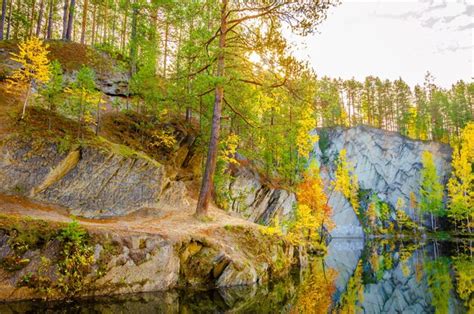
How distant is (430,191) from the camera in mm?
53188

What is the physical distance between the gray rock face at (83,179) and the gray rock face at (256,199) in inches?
286

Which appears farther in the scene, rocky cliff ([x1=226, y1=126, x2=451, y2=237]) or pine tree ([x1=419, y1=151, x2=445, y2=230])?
rocky cliff ([x1=226, y1=126, x2=451, y2=237])

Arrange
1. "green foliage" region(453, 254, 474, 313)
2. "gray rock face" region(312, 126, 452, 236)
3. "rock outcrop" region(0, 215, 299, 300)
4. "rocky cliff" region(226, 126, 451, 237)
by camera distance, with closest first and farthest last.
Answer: "rock outcrop" region(0, 215, 299, 300) → "green foliage" region(453, 254, 474, 313) → "rocky cliff" region(226, 126, 451, 237) → "gray rock face" region(312, 126, 452, 236)

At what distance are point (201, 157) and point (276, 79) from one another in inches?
331

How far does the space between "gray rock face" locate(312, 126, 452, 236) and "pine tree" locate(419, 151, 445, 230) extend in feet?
8.20

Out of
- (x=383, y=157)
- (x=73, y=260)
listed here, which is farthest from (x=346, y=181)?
(x=73, y=260)

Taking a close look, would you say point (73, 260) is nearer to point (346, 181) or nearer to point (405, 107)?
point (346, 181)

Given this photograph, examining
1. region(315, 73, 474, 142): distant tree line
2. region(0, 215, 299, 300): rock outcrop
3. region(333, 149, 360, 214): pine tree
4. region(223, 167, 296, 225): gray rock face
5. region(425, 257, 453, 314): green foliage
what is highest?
region(315, 73, 474, 142): distant tree line

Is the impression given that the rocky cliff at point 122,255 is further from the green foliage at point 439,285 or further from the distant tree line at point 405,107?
the distant tree line at point 405,107

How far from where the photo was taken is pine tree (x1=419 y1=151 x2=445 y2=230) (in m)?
49.6

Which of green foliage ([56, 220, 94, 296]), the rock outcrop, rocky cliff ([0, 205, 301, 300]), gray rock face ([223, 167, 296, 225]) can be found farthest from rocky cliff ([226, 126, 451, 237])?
green foliage ([56, 220, 94, 296])

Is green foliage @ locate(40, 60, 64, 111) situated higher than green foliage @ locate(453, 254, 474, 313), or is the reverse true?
green foliage @ locate(40, 60, 64, 111)

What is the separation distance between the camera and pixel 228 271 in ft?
35.8

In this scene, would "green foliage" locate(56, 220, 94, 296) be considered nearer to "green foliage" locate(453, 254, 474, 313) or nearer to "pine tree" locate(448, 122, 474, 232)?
"green foliage" locate(453, 254, 474, 313)
